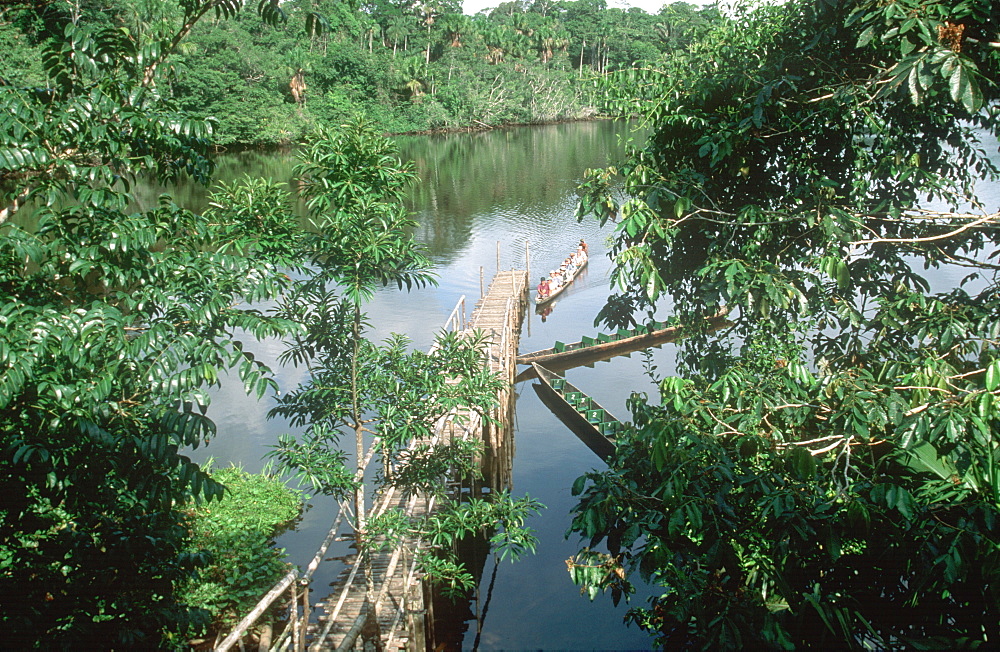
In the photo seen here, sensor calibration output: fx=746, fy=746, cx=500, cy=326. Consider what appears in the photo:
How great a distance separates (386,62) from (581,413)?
145ft

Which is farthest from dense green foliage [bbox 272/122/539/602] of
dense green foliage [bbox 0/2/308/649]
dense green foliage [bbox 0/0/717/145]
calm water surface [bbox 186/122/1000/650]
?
dense green foliage [bbox 0/0/717/145]

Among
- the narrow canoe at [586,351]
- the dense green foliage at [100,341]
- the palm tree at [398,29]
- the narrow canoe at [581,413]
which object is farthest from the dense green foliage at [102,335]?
the palm tree at [398,29]

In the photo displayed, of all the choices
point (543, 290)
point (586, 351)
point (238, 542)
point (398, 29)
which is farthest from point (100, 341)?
point (398, 29)

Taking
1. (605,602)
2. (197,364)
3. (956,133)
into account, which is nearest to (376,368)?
(197,364)

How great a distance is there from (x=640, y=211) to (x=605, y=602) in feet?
24.9

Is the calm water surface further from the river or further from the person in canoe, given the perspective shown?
the person in canoe

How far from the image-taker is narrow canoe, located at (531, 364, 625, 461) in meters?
14.2

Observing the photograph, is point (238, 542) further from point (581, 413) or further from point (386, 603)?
point (581, 413)

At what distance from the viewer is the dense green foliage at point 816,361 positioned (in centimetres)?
374

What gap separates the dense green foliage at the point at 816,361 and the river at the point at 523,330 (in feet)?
14.8

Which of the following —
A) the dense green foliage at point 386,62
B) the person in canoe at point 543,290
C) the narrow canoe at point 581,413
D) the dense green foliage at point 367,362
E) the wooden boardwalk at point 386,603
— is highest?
the dense green foliage at point 386,62

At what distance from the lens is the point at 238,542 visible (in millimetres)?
9422

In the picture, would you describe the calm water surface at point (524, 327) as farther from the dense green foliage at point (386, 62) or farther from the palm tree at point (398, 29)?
the palm tree at point (398, 29)

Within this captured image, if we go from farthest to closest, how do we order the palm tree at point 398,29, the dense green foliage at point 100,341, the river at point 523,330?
the palm tree at point 398,29 < the river at point 523,330 < the dense green foliage at point 100,341
